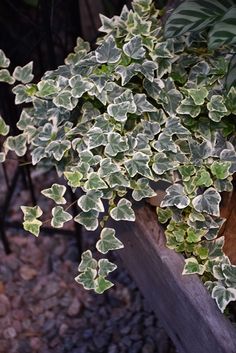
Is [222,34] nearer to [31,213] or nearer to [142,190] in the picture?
[142,190]

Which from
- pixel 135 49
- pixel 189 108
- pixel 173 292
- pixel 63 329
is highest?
pixel 135 49

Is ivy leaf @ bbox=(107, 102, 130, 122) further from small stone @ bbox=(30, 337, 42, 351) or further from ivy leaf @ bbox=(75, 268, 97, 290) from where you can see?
small stone @ bbox=(30, 337, 42, 351)

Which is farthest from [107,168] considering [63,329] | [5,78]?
[63,329]

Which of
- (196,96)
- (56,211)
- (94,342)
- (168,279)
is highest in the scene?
(196,96)

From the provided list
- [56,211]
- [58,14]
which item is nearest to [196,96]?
[56,211]

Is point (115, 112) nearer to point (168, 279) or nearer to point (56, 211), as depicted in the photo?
point (56, 211)
